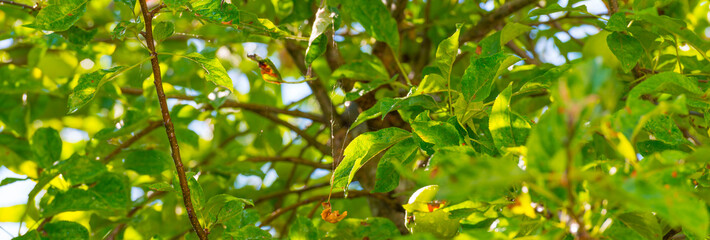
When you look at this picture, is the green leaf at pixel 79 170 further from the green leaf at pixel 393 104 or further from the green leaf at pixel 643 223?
the green leaf at pixel 643 223

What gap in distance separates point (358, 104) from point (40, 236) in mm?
627

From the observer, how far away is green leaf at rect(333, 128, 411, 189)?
0.71 m

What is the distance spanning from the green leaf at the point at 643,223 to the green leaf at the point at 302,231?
0.42 m

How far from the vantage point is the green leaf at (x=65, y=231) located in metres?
0.96

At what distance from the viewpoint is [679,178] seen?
1.60 ft

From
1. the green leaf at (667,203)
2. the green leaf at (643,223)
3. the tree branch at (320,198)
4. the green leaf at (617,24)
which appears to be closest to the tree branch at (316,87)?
the tree branch at (320,198)

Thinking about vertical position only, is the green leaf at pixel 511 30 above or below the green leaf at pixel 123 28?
below

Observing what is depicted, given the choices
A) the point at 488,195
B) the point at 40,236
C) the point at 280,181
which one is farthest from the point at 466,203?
the point at 280,181

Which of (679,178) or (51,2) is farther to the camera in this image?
(51,2)

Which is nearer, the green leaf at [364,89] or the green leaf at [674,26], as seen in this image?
the green leaf at [674,26]

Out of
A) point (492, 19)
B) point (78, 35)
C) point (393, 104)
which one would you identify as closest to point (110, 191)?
point (78, 35)

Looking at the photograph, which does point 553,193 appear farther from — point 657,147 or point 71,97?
point 71,97

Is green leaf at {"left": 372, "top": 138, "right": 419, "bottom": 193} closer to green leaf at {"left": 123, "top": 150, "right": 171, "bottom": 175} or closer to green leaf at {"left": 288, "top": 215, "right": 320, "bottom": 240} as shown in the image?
green leaf at {"left": 288, "top": 215, "right": 320, "bottom": 240}

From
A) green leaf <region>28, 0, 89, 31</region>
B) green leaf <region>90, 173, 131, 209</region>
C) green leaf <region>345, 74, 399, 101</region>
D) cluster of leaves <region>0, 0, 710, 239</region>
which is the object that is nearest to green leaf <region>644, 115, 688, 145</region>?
cluster of leaves <region>0, 0, 710, 239</region>
